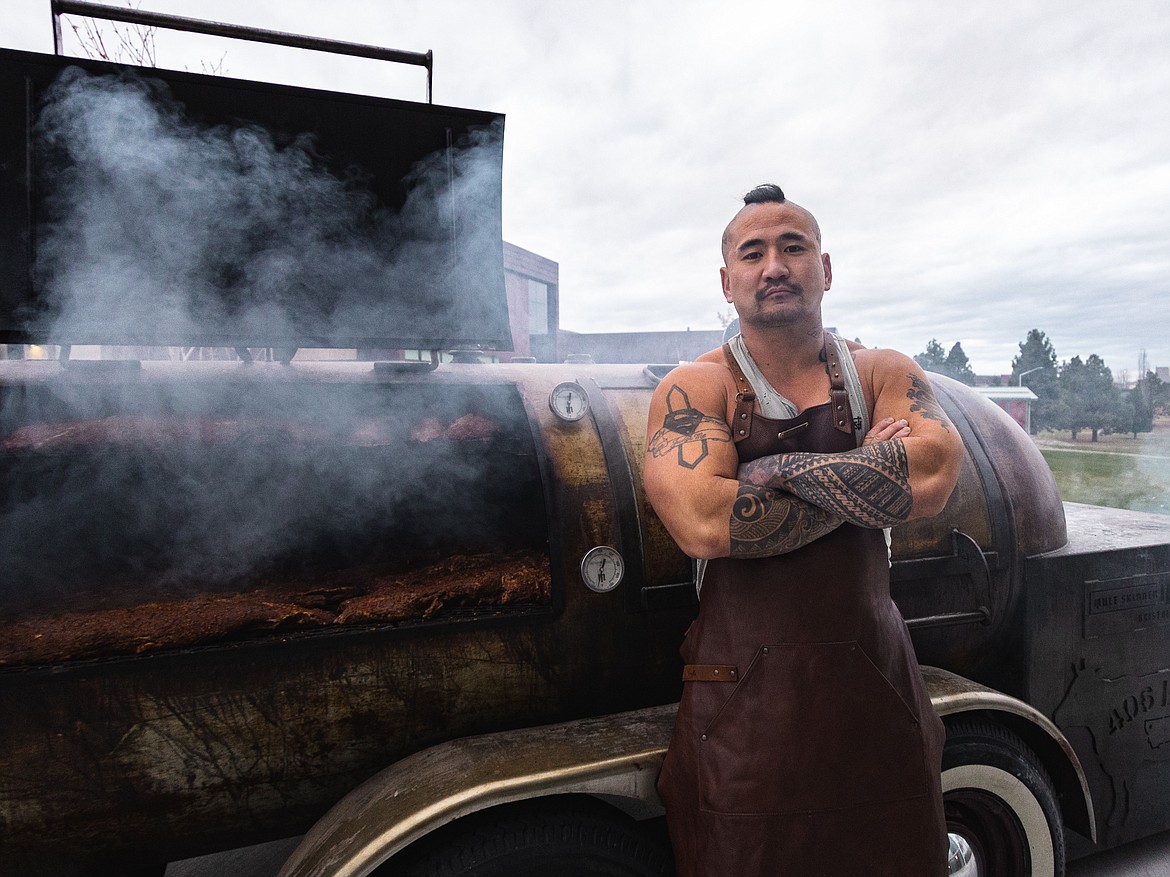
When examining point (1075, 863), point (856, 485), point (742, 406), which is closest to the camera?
point (856, 485)

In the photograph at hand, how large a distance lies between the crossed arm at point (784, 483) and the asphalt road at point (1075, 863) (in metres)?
2.92

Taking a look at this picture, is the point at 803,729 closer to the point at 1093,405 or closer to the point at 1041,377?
the point at 1093,405

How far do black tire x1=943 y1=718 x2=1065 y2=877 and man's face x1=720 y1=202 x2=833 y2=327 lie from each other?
5.79ft

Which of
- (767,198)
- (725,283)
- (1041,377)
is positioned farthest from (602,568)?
(1041,377)

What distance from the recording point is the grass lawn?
28.7 ft

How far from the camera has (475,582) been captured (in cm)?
220

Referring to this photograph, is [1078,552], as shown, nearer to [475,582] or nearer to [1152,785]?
[1152,785]

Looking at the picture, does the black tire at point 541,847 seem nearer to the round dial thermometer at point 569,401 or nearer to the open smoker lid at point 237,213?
the round dial thermometer at point 569,401

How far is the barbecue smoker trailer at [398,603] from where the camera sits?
5.91 ft

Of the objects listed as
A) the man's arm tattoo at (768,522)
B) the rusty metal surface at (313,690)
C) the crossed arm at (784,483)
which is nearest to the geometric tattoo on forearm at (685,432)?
the crossed arm at (784,483)

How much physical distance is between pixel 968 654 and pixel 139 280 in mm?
3415

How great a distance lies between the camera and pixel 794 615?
69.0 inches

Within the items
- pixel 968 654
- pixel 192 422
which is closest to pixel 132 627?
pixel 192 422

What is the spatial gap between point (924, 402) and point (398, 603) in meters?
1.81
